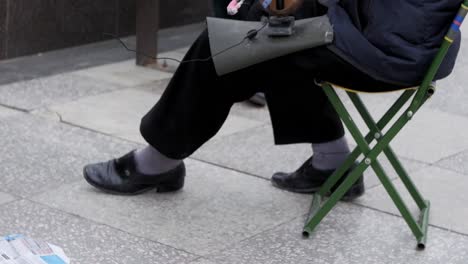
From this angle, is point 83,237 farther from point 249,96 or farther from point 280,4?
point 280,4

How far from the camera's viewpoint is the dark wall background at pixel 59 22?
21.3 ft

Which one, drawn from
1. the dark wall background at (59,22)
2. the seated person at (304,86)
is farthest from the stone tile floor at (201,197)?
the dark wall background at (59,22)

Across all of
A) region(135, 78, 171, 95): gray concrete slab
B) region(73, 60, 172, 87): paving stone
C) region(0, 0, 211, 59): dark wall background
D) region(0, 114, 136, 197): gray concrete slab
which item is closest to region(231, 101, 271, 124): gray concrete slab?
region(135, 78, 171, 95): gray concrete slab

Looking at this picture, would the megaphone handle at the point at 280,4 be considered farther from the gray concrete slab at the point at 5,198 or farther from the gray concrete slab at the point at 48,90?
the gray concrete slab at the point at 48,90

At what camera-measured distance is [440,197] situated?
4.74 metres

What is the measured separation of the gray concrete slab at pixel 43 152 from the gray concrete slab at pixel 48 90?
0.85 ft

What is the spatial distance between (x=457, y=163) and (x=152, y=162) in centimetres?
169

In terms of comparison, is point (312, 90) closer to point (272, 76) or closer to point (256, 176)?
point (272, 76)

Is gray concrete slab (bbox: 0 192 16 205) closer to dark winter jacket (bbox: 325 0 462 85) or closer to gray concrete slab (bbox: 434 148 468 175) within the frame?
dark winter jacket (bbox: 325 0 462 85)

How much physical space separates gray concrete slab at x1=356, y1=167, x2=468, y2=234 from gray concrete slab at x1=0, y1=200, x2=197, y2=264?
111 cm

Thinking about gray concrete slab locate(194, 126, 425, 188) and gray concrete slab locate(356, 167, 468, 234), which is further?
gray concrete slab locate(194, 126, 425, 188)

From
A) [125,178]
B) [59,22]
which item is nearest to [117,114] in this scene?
[125,178]

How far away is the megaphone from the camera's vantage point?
386 cm

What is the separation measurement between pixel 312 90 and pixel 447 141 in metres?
1.55
